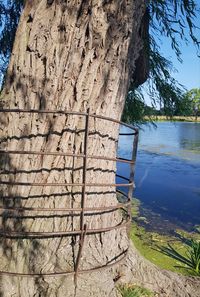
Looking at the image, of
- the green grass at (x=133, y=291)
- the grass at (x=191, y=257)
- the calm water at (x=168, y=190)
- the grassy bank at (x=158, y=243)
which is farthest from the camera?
the calm water at (x=168, y=190)

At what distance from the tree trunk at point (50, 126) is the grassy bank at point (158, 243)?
289cm

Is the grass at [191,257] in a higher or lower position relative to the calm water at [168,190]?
higher

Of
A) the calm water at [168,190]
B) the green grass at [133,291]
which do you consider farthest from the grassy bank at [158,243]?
the green grass at [133,291]

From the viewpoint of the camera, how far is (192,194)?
1262 centimetres

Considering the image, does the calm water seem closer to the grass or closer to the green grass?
the grass

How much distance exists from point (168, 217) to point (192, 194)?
325 centimetres

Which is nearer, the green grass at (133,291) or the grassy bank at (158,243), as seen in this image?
the green grass at (133,291)

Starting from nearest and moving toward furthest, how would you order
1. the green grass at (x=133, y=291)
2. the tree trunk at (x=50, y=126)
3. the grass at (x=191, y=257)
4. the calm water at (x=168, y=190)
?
1. the tree trunk at (x=50, y=126)
2. the green grass at (x=133, y=291)
3. the grass at (x=191, y=257)
4. the calm water at (x=168, y=190)

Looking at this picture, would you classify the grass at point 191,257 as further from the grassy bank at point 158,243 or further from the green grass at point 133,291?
the green grass at point 133,291

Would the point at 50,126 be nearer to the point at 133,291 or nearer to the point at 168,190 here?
the point at 133,291

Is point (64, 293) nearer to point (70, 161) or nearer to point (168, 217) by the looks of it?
point (70, 161)

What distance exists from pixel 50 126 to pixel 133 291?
1.54 m

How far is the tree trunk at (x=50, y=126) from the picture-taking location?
262 centimetres

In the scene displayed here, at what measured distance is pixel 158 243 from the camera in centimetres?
692
